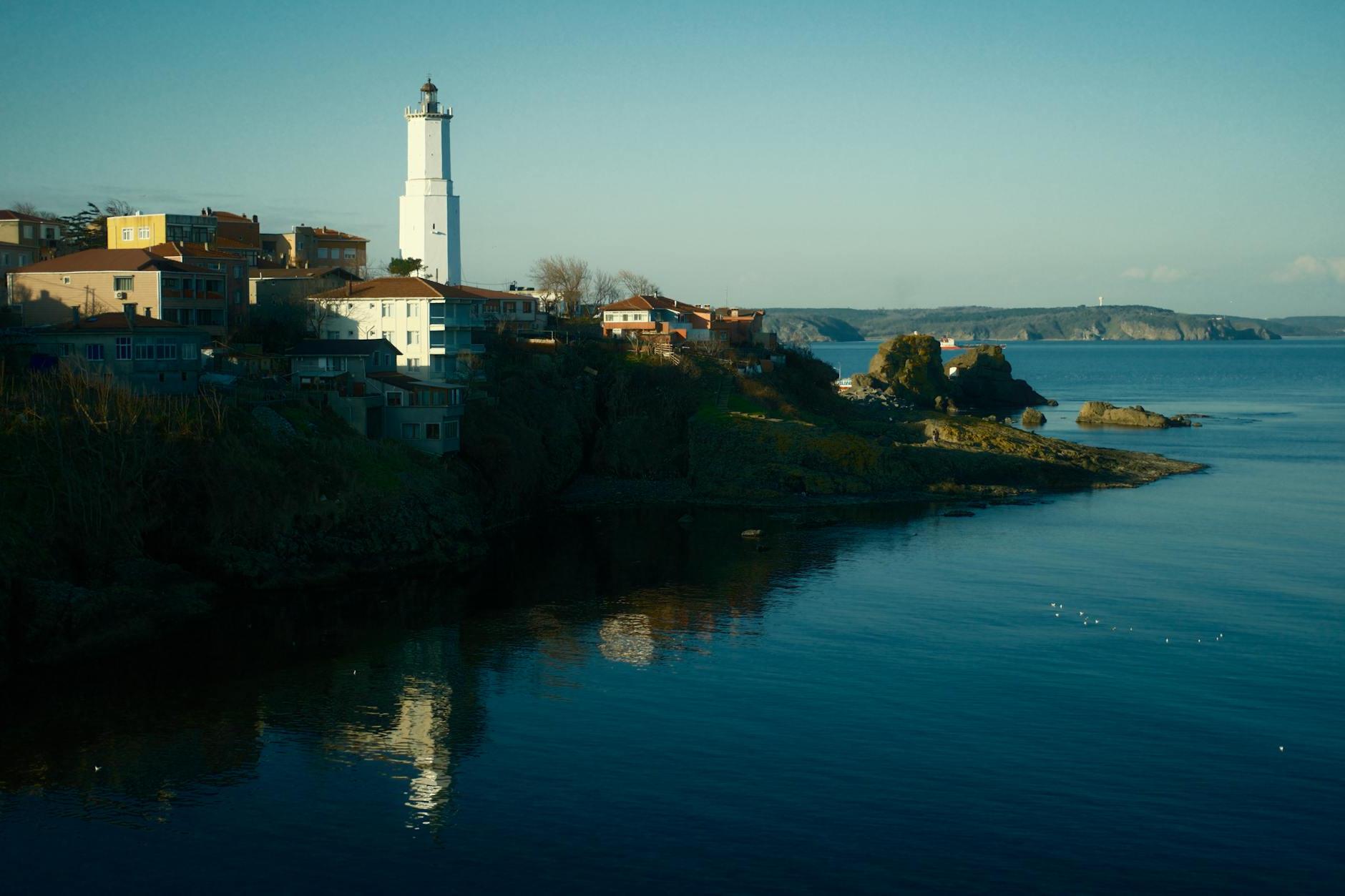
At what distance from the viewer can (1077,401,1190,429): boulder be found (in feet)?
288

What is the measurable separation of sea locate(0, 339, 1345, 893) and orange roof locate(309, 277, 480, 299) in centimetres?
1663

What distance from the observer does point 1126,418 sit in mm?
88438

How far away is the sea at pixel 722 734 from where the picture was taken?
19.5 metres

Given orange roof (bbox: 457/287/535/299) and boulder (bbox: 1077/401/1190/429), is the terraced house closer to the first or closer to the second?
orange roof (bbox: 457/287/535/299)

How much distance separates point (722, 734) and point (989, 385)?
95.5 m

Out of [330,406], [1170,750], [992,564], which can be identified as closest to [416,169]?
[330,406]

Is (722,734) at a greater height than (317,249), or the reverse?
(317,249)

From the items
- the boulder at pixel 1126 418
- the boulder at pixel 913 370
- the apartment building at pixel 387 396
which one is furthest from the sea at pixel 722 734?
the boulder at pixel 913 370

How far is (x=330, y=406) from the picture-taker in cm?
4434

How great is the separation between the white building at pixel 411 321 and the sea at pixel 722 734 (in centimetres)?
1467

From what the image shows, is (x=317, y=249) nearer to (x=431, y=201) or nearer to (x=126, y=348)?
(x=431, y=201)

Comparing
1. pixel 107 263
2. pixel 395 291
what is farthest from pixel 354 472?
pixel 107 263

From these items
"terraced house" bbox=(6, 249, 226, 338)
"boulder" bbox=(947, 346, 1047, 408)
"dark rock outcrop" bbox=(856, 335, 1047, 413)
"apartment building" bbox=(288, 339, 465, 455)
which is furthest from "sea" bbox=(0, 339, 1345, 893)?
"boulder" bbox=(947, 346, 1047, 408)

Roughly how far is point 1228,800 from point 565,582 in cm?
2242
